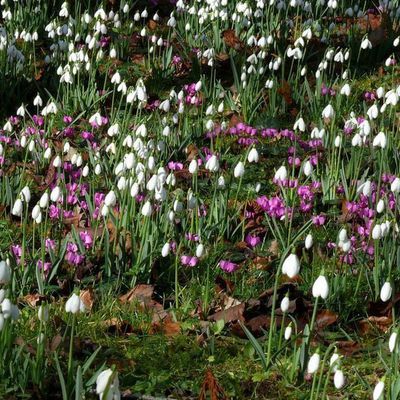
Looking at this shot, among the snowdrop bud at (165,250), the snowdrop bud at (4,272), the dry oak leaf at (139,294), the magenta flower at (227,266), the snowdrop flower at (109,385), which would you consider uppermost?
the snowdrop bud at (4,272)

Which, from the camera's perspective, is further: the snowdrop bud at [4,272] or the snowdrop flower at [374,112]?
the snowdrop flower at [374,112]

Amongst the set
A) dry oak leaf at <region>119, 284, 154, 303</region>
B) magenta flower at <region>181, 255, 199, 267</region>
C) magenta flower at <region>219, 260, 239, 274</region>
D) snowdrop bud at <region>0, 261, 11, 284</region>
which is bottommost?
dry oak leaf at <region>119, 284, 154, 303</region>

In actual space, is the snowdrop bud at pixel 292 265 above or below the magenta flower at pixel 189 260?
above

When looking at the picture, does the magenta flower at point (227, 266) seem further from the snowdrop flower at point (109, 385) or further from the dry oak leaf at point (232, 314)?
the snowdrop flower at point (109, 385)

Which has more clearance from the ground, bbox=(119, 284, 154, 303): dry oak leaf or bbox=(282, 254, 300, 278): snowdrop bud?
bbox=(282, 254, 300, 278): snowdrop bud

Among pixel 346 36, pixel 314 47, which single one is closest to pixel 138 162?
pixel 314 47

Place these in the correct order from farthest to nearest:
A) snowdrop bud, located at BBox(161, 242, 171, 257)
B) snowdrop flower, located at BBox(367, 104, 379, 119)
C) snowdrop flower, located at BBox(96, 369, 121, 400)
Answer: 1. snowdrop flower, located at BBox(367, 104, 379, 119)
2. snowdrop bud, located at BBox(161, 242, 171, 257)
3. snowdrop flower, located at BBox(96, 369, 121, 400)

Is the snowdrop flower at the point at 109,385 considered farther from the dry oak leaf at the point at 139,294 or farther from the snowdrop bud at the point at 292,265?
the dry oak leaf at the point at 139,294

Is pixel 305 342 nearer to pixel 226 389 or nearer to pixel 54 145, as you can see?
pixel 226 389

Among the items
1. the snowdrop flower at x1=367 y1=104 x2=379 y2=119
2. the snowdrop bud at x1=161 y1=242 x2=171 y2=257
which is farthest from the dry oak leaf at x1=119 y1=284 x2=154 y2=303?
the snowdrop flower at x1=367 y1=104 x2=379 y2=119

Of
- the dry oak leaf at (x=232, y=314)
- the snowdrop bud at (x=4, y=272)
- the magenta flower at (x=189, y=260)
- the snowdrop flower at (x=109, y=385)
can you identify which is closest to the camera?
the snowdrop flower at (x=109, y=385)

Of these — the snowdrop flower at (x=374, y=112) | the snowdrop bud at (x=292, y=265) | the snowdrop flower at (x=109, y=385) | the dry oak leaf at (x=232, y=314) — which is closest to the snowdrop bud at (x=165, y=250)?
the dry oak leaf at (x=232, y=314)

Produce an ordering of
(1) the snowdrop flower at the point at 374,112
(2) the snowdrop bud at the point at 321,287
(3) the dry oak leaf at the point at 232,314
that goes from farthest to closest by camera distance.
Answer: (1) the snowdrop flower at the point at 374,112 < (3) the dry oak leaf at the point at 232,314 < (2) the snowdrop bud at the point at 321,287

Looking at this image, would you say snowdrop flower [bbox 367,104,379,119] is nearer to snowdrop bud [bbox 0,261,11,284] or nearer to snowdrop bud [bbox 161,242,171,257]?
snowdrop bud [bbox 161,242,171,257]
